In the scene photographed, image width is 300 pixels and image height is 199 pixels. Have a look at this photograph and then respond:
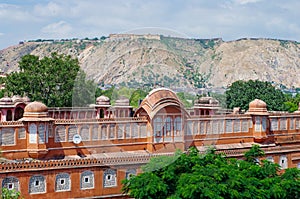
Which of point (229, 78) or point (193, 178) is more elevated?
point (229, 78)

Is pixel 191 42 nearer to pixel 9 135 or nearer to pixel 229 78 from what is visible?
pixel 9 135

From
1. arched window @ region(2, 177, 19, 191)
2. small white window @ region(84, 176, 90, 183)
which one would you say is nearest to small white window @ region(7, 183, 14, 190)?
arched window @ region(2, 177, 19, 191)

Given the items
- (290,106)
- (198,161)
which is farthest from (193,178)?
(290,106)

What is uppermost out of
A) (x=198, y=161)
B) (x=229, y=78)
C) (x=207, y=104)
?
(x=229, y=78)

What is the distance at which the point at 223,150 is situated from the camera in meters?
30.7

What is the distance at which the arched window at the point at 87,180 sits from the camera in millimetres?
24984

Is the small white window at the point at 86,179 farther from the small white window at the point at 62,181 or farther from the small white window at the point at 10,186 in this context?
the small white window at the point at 10,186

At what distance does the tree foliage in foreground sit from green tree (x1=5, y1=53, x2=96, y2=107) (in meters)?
22.4

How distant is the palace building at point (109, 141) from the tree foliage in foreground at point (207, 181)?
2.47 meters

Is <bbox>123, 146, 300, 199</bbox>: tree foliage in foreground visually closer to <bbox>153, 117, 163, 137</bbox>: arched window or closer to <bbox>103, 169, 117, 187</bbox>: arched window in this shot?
<bbox>103, 169, 117, 187</bbox>: arched window

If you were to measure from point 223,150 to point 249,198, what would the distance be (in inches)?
384

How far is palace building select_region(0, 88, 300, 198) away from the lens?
950 inches

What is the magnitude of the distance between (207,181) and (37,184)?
8248 mm

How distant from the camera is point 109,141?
28344 mm
